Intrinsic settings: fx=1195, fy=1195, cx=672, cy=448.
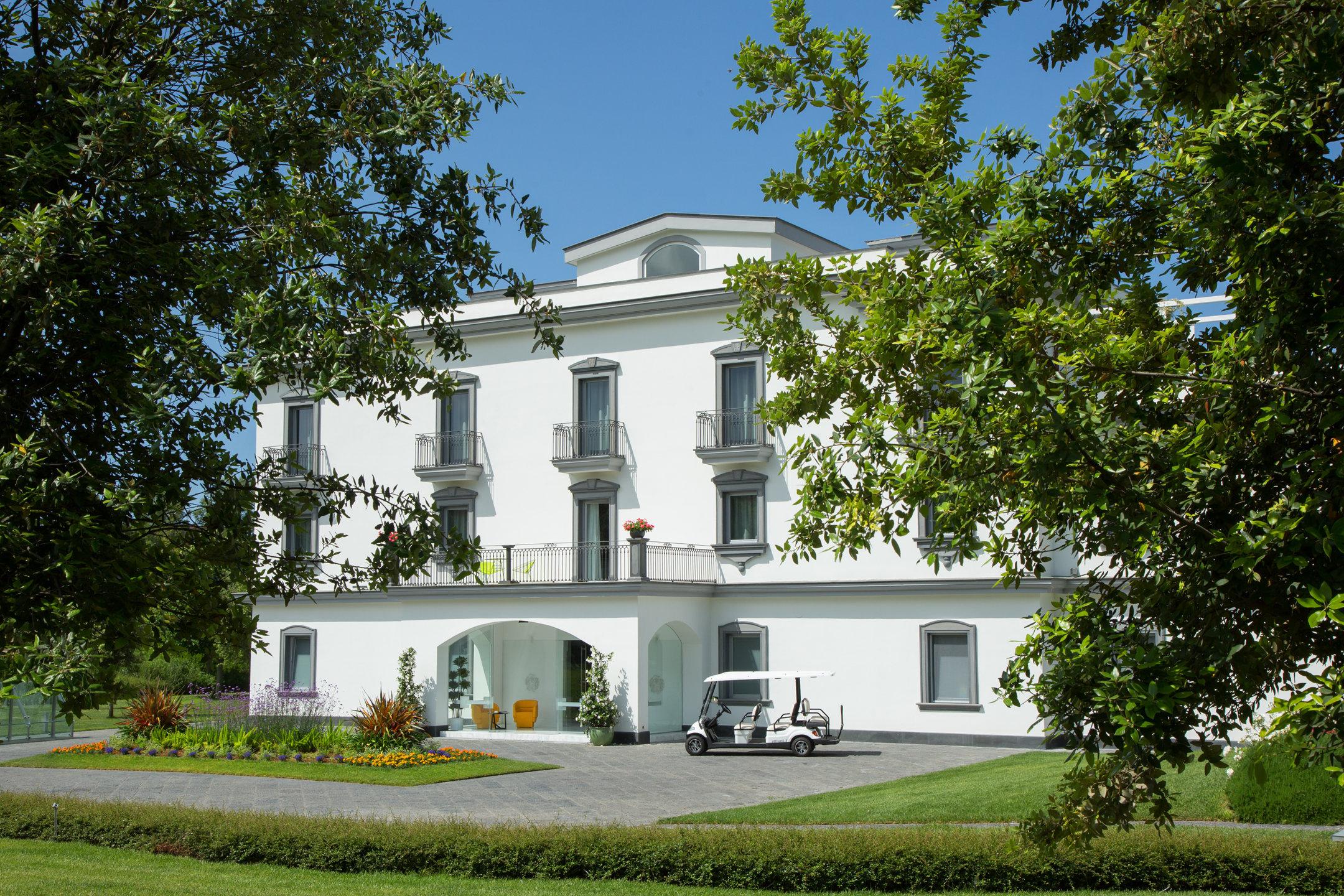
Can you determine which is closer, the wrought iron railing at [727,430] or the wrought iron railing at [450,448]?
the wrought iron railing at [727,430]

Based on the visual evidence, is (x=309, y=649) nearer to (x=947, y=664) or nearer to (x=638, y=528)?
(x=638, y=528)

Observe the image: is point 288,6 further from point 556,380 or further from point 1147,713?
point 556,380

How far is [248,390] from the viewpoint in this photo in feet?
19.2

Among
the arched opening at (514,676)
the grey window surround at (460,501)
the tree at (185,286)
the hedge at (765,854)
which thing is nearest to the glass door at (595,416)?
the grey window surround at (460,501)

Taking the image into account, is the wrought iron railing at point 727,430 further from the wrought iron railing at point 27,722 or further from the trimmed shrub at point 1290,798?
the wrought iron railing at point 27,722

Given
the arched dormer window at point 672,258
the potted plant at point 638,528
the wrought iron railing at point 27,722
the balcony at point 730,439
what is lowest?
the wrought iron railing at point 27,722

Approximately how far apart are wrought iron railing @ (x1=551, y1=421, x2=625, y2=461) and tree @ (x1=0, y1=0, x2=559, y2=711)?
23013mm

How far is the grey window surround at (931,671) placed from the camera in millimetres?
26125

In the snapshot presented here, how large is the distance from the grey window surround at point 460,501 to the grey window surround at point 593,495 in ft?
9.85

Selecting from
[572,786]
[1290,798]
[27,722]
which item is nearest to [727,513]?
[572,786]

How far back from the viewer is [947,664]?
2672cm

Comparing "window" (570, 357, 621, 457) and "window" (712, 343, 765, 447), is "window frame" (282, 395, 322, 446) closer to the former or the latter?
"window" (570, 357, 621, 457)

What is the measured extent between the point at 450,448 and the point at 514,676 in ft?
21.3

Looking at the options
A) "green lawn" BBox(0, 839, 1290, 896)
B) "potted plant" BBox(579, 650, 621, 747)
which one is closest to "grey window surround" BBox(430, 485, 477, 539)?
"potted plant" BBox(579, 650, 621, 747)
